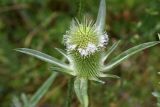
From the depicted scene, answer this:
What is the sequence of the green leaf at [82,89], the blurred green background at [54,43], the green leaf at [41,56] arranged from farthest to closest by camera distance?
the blurred green background at [54,43]
the green leaf at [41,56]
the green leaf at [82,89]

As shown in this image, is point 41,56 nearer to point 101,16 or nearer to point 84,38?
point 84,38

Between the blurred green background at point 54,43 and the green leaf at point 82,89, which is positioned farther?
the blurred green background at point 54,43

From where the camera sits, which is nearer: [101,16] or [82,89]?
[82,89]

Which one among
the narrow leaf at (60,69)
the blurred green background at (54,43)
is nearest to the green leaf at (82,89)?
the narrow leaf at (60,69)

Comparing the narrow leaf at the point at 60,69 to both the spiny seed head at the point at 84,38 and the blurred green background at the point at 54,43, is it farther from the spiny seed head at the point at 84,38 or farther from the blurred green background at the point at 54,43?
the blurred green background at the point at 54,43

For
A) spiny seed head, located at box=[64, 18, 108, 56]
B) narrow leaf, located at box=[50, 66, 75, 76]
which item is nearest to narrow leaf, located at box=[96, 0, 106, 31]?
spiny seed head, located at box=[64, 18, 108, 56]

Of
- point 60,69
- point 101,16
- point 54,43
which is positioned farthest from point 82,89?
point 54,43

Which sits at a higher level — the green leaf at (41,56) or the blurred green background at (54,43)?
the blurred green background at (54,43)

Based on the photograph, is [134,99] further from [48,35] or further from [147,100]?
[48,35]
